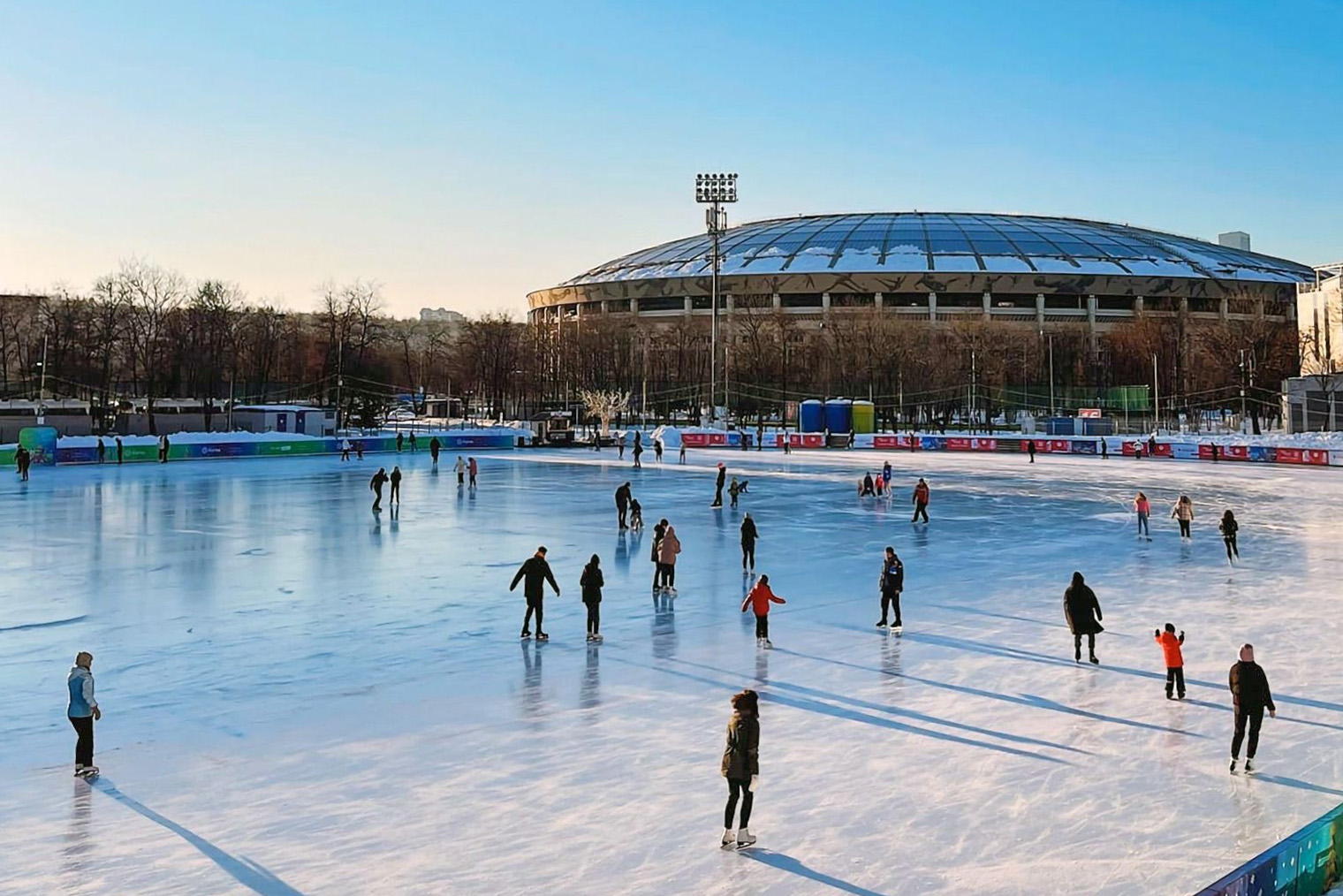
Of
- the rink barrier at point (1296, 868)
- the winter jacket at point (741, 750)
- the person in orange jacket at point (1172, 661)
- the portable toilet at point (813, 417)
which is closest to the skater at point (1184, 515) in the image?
the person in orange jacket at point (1172, 661)

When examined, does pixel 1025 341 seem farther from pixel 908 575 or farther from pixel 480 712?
pixel 480 712

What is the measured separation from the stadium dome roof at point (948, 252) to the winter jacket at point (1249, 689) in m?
93.0

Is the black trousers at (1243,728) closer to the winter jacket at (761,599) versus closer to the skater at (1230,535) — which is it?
the winter jacket at (761,599)

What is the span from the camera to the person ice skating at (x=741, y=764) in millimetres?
6945

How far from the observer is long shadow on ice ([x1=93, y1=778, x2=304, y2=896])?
6.31 meters

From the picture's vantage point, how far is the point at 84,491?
3209 centimetres

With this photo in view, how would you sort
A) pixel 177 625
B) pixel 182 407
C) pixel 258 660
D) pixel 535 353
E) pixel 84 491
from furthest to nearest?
pixel 535 353 < pixel 182 407 < pixel 84 491 < pixel 177 625 < pixel 258 660

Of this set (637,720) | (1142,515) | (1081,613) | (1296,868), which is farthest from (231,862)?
(1142,515)

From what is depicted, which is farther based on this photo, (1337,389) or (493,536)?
(1337,389)

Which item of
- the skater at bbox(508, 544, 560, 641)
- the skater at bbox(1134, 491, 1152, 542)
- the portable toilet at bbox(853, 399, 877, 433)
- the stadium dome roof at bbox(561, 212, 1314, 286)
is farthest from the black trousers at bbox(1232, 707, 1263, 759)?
the stadium dome roof at bbox(561, 212, 1314, 286)

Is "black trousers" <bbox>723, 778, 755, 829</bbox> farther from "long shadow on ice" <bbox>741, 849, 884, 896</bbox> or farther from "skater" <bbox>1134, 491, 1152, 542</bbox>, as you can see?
"skater" <bbox>1134, 491, 1152, 542</bbox>

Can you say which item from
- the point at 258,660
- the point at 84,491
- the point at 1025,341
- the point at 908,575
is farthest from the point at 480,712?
the point at 1025,341

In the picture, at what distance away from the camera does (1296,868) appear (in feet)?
19.6

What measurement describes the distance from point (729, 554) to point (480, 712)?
400 inches
